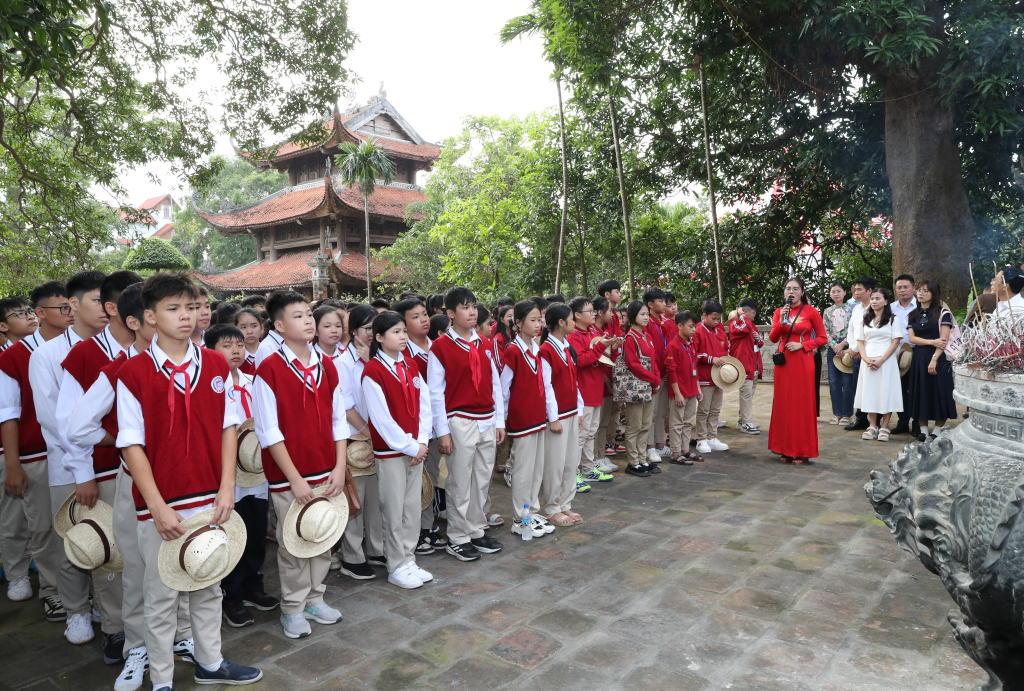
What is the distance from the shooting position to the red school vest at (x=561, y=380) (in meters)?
4.39

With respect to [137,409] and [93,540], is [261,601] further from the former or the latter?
[137,409]

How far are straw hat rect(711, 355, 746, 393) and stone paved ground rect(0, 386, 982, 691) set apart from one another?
6.60 feet

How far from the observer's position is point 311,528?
2.86 m

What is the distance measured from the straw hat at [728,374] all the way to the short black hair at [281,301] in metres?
4.41

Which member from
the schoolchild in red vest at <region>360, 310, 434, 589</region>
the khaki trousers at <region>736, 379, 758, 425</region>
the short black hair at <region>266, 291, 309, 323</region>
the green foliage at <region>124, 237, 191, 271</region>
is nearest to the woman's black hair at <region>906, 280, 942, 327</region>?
the khaki trousers at <region>736, 379, 758, 425</region>

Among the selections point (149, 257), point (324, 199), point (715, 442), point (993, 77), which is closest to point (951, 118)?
point (993, 77)

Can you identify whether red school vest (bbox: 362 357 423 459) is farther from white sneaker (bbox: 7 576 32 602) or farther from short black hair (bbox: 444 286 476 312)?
white sneaker (bbox: 7 576 32 602)

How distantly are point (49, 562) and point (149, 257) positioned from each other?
22017 millimetres

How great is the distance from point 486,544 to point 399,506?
29.9 inches

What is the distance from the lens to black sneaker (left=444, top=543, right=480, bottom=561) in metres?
3.83

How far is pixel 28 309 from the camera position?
385 centimetres

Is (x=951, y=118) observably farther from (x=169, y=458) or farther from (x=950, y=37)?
(x=169, y=458)

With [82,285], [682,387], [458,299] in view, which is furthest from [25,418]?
[682,387]

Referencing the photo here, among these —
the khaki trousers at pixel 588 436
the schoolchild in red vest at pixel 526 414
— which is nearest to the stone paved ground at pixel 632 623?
the schoolchild in red vest at pixel 526 414
